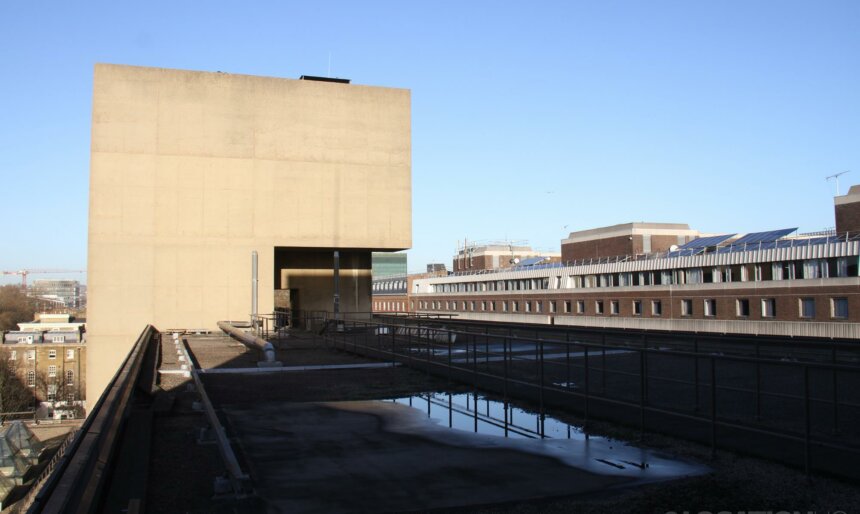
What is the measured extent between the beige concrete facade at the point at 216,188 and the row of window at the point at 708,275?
21943mm

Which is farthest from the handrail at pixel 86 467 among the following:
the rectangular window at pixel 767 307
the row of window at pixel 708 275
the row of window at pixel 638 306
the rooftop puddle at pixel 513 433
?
the rectangular window at pixel 767 307

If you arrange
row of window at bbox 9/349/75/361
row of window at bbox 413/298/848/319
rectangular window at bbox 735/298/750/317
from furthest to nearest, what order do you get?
1. row of window at bbox 9/349/75/361
2. rectangular window at bbox 735/298/750/317
3. row of window at bbox 413/298/848/319

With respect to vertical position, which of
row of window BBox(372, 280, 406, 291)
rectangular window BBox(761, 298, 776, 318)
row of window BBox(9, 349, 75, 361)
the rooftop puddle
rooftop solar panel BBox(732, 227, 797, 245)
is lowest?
row of window BBox(9, 349, 75, 361)

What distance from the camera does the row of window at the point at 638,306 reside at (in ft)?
132

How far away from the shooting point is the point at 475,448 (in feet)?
27.8

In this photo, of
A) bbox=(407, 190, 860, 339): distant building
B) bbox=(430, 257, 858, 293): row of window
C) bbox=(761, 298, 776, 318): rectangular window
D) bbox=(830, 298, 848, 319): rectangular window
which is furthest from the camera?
bbox=(761, 298, 776, 318): rectangular window

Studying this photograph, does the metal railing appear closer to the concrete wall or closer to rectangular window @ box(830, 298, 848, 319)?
rectangular window @ box(830, 298, 848, 319)

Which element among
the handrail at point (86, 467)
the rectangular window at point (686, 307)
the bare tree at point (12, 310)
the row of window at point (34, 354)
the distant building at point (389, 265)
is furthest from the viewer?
the distant building at point (389, 265)

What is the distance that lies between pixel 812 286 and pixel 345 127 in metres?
27.3

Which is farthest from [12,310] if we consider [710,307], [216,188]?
[710,307]

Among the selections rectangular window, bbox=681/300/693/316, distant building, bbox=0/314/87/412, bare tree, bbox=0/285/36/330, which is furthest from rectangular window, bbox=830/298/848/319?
bare tree, bbox=0/285/36/330

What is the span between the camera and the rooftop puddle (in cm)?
746

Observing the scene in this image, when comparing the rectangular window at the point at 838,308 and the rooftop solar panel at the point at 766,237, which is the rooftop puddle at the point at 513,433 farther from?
the rooftop solar panel at the point at 766,237

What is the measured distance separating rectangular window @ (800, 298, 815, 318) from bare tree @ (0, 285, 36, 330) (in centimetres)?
12465
